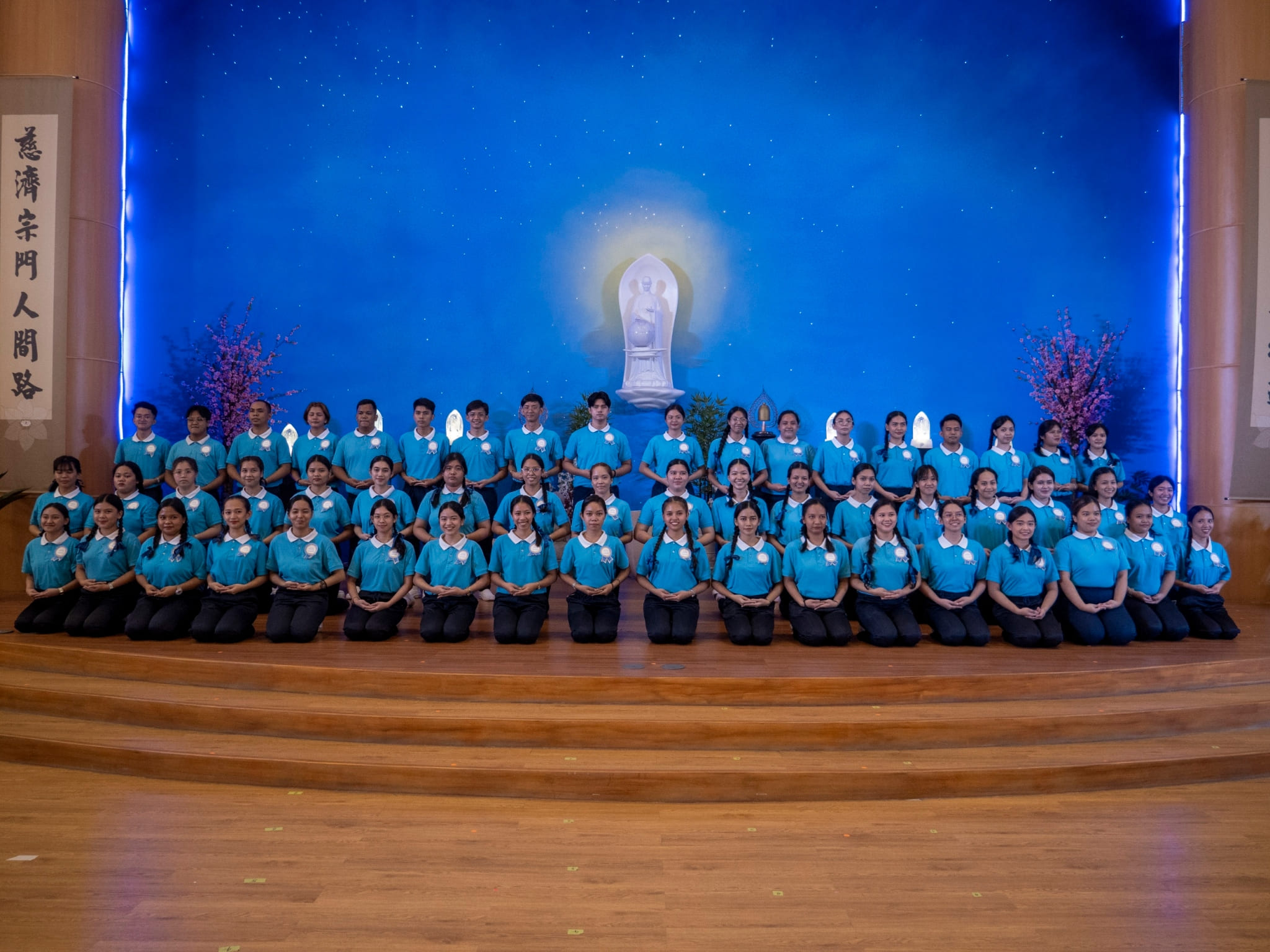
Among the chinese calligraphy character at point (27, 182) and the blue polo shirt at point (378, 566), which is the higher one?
the chinese calligraphy character at point (27, 182)

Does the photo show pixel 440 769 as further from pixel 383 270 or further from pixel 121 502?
pixel 383 270

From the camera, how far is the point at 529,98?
7.03 meters

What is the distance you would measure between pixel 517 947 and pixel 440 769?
105 cm

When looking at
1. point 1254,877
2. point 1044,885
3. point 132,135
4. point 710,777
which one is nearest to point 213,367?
point 132,135

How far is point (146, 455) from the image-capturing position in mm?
5637

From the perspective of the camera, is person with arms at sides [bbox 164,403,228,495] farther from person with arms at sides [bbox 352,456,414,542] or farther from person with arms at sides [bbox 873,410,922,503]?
person with arms at sides [bbox 873,410,922,503]

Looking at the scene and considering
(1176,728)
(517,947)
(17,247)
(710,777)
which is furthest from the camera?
(17,247)

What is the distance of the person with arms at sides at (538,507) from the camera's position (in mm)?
4977

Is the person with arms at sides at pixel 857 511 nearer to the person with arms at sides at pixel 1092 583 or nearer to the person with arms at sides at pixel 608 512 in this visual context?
the person with arms at sides at pixel 608 512

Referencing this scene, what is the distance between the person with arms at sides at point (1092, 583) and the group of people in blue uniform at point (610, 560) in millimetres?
10

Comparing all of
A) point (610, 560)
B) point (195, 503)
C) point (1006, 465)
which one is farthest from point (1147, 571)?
point (195, 503)

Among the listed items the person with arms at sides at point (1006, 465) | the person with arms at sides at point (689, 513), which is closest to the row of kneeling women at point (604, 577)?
the person with arms at sides at point (689, 513)

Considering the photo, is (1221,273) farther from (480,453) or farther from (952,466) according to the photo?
(480,453)

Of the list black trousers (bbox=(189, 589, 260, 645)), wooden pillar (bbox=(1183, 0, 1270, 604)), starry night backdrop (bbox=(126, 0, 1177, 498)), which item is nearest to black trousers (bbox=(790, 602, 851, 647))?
starry night backdrop (bbox=(126, 0, 1177, 498))
